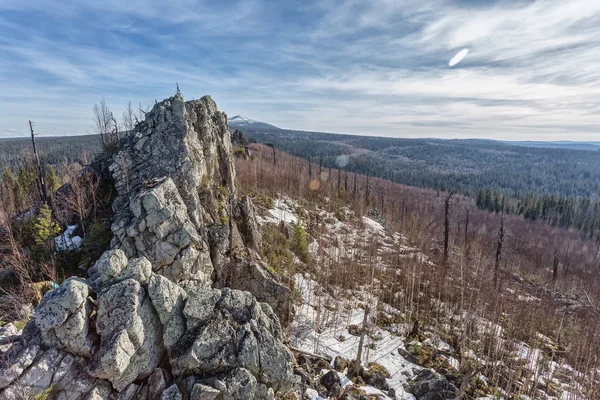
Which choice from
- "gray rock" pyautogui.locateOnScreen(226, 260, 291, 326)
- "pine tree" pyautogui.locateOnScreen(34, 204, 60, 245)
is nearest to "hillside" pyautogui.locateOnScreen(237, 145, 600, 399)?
"gray rock" pyautogui.locateOnScreen(226, 260, 291, 326)

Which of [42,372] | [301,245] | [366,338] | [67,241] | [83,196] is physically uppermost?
[83,196]

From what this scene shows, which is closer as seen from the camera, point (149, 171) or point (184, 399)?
point (184, 399)

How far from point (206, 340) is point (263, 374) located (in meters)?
2.79

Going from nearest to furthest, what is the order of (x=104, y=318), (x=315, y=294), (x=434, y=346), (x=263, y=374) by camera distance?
(x=104, y=318) < (x=263, y=374) < (x=434, y=346) < (x=315, y=294)

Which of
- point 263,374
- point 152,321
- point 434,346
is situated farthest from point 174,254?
point 434,346

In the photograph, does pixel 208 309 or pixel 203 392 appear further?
pixel 208 309

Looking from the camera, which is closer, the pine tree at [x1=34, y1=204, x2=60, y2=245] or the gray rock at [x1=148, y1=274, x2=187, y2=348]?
the gray rock at [x1=148, y1=274, x2=187, y2=348]

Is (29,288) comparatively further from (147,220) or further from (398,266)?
(398,266)

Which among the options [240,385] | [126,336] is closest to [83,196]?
[126,336]

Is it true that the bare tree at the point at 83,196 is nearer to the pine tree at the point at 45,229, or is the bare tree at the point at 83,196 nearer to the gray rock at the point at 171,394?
the pine tree at the point at 45,229

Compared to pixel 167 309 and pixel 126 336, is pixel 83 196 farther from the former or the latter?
pixel 126 336

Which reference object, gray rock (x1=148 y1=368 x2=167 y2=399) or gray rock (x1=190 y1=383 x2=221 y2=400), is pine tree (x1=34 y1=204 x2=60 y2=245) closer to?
gray rock (x1=148 y1=368 x2=167 y2=399)

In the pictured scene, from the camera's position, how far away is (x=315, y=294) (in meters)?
29.0

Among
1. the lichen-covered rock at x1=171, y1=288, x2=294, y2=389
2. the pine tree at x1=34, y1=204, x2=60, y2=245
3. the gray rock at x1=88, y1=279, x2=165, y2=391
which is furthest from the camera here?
the pine tree at x1=34, y1=204, x2=60, y2=245
